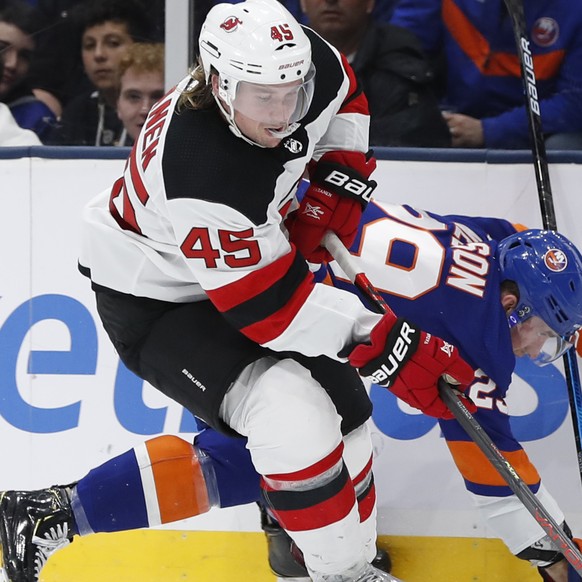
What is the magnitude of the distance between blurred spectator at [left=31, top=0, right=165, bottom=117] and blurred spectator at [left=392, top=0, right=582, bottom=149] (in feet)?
3.47

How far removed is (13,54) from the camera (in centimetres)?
360

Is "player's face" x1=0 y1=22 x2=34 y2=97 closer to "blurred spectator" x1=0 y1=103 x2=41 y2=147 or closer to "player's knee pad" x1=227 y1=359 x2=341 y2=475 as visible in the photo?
"blurred spectator" x1=0 y1=103 x2=41 y2=147

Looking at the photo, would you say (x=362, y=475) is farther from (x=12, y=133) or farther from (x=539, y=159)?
(x=12, y=133)

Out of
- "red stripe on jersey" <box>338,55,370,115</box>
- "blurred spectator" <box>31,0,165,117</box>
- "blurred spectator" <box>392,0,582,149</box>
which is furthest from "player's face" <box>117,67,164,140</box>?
"red stripe on jersey" <box>338,55,370,115</box>

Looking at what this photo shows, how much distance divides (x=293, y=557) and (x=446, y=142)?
1439mm

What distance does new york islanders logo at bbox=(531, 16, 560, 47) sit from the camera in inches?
130

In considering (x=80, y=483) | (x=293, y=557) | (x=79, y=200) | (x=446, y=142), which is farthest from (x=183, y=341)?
(x=446, y=142)

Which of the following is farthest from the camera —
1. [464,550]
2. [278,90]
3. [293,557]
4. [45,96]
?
[45,96]

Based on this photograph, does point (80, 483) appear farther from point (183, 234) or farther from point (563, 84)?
point (563, 84)

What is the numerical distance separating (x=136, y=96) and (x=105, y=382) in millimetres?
1115

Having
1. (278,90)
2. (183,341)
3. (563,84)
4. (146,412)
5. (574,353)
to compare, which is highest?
(278,90)

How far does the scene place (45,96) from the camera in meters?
3.60

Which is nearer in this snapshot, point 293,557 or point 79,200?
point 293,557

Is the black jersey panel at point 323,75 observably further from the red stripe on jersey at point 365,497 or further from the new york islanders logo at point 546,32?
the new york islanders logo at point 546,32
